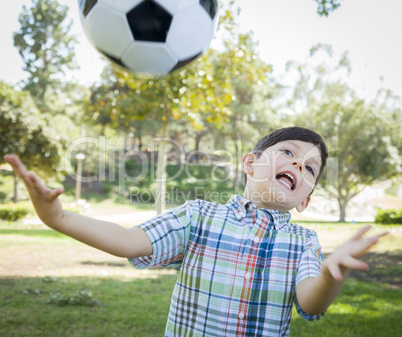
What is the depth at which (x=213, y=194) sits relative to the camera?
2362cm

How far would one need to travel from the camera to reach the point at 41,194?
102cm

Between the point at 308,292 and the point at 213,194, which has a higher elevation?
the point at 308,292

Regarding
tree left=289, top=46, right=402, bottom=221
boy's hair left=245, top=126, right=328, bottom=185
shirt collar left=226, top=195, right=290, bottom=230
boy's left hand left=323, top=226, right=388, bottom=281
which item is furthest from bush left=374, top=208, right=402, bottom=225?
boy's left hand left=323, top=226, right=388, bottom=281

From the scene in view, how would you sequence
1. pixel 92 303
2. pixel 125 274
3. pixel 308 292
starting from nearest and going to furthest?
pixel 308 292 → pixel 92 303 → pixel 125 274

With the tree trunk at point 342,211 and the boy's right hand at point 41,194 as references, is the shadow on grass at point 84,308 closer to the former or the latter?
the boy's right hand at point 41,194

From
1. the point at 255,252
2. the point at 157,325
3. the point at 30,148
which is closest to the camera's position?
the point at 255,252

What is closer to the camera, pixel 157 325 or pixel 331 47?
pixel 157 325

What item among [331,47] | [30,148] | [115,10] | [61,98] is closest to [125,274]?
[115,10]

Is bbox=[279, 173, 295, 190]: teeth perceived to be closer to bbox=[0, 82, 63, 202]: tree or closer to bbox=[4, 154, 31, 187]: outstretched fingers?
bbox=[4, 154, 31, 187]: outstretched fingers

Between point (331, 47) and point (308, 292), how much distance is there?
30918 mm

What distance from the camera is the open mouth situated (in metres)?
1.51

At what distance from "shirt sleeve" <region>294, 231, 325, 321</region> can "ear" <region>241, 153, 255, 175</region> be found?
0.38 metres

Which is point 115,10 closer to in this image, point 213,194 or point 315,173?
point 315,173

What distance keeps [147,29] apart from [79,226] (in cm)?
136
